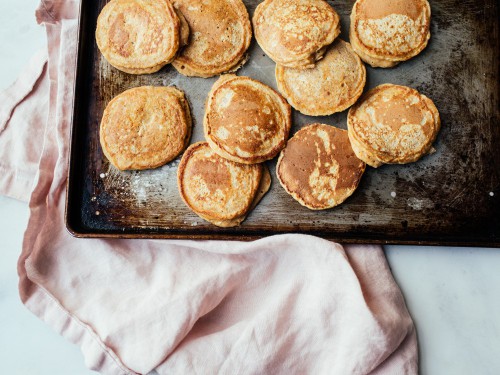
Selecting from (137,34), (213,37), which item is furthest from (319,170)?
(137,34)

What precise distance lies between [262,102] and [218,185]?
0.37 meters

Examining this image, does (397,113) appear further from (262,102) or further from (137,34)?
(137,34)

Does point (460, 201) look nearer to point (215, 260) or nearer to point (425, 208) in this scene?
point (425, 208)

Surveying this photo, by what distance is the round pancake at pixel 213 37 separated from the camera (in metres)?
2.12

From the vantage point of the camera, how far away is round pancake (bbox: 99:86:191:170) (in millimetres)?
2115

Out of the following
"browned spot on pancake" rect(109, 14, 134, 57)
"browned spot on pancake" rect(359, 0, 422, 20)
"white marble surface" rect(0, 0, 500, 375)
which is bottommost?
"white marble surface" rect(0, 0, 500, 375)

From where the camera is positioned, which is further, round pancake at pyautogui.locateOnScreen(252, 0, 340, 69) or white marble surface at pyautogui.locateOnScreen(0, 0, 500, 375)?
white marble surface at pyautogui.locateOnScreen(0, 0, 500, 375)

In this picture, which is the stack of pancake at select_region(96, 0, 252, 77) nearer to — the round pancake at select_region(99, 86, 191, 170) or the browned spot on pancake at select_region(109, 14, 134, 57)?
the browned spot on pancake at select_region(109, 14, 134, 57)

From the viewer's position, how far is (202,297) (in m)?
2.12

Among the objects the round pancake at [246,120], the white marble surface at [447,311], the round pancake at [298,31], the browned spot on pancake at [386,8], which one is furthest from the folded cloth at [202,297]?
the browned spot on pancake at [386,8]

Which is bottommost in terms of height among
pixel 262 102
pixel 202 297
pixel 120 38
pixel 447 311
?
pixel 447 311

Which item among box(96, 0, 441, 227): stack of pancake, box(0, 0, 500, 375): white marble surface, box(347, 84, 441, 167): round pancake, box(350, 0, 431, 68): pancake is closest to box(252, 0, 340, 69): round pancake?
box(96, 0, 441, 227): stack of pancake

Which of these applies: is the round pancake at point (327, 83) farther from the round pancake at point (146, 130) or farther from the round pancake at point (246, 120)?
the round pancake at point (146, 130)

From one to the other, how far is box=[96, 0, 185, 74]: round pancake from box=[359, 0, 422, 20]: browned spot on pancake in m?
0.74
